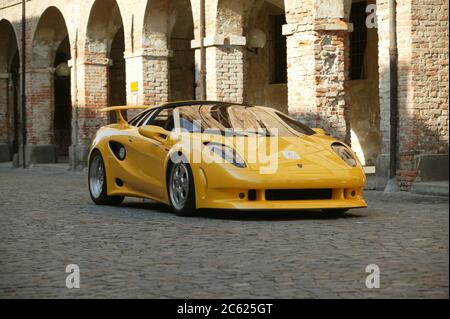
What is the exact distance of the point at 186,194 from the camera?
32.3 feet

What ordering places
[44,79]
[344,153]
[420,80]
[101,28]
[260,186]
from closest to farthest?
[260,186], [344,153], [420,80], [101,28], [44,79]

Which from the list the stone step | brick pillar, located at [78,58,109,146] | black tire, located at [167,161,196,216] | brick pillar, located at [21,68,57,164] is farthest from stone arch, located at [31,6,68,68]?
black tire, located at [167,161,196,216]

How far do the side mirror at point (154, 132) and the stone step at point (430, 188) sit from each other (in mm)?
4344

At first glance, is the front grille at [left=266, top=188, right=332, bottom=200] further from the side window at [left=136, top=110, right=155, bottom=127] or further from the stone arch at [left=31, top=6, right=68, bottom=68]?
the stone arch at [left=31, top=6, right=68, bottom=68]

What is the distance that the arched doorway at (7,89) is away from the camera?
30844 mm

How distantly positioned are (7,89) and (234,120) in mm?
21605

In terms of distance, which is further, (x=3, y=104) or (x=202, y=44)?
(x=3, y=104)

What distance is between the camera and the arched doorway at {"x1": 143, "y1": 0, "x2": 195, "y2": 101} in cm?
2120

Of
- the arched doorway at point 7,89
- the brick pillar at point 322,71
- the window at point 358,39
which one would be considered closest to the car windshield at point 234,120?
the brick pillar at point 322,71

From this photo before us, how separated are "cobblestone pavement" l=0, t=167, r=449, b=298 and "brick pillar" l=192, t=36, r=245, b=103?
24.8ft

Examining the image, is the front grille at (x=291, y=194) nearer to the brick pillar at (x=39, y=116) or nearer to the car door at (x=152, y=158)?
the car door at (x=152, y=158)

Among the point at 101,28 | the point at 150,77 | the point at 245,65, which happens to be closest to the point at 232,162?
the point at 245,65

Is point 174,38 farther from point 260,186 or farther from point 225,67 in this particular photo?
point 260,186

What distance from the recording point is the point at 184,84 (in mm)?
28641
